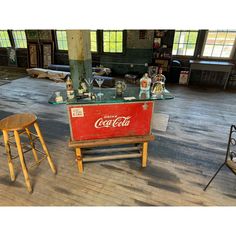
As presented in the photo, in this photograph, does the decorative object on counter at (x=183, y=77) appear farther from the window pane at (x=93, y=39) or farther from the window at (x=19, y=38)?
the window at (x=19, y=38)

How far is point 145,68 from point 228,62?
291 cm

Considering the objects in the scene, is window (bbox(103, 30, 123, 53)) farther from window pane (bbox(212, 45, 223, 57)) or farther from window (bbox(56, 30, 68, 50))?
window pane (bbox(212, 45, 223, 57))

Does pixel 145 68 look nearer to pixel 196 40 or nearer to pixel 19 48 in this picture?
pixel 196 40

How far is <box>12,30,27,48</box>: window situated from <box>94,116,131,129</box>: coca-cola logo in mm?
8410

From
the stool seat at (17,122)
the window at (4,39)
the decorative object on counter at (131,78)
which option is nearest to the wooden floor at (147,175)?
the stool seat at (17,122)

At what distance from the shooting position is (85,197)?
6.06 ft

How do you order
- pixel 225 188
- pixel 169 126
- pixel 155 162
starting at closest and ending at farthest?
pixel 225 188, pixel 155 162, pixel 169 126

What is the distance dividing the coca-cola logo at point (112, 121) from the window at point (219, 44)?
5.57 m

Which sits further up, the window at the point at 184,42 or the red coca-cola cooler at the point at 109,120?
A: the window at the point at 184,42

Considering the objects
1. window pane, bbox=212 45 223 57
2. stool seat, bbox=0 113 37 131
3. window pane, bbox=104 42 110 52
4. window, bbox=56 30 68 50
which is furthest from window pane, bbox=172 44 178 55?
stool seat, bbox=0 113 37 131

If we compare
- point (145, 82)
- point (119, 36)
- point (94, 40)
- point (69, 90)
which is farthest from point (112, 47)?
point (69, 90)

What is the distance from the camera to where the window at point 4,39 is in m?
8.19
